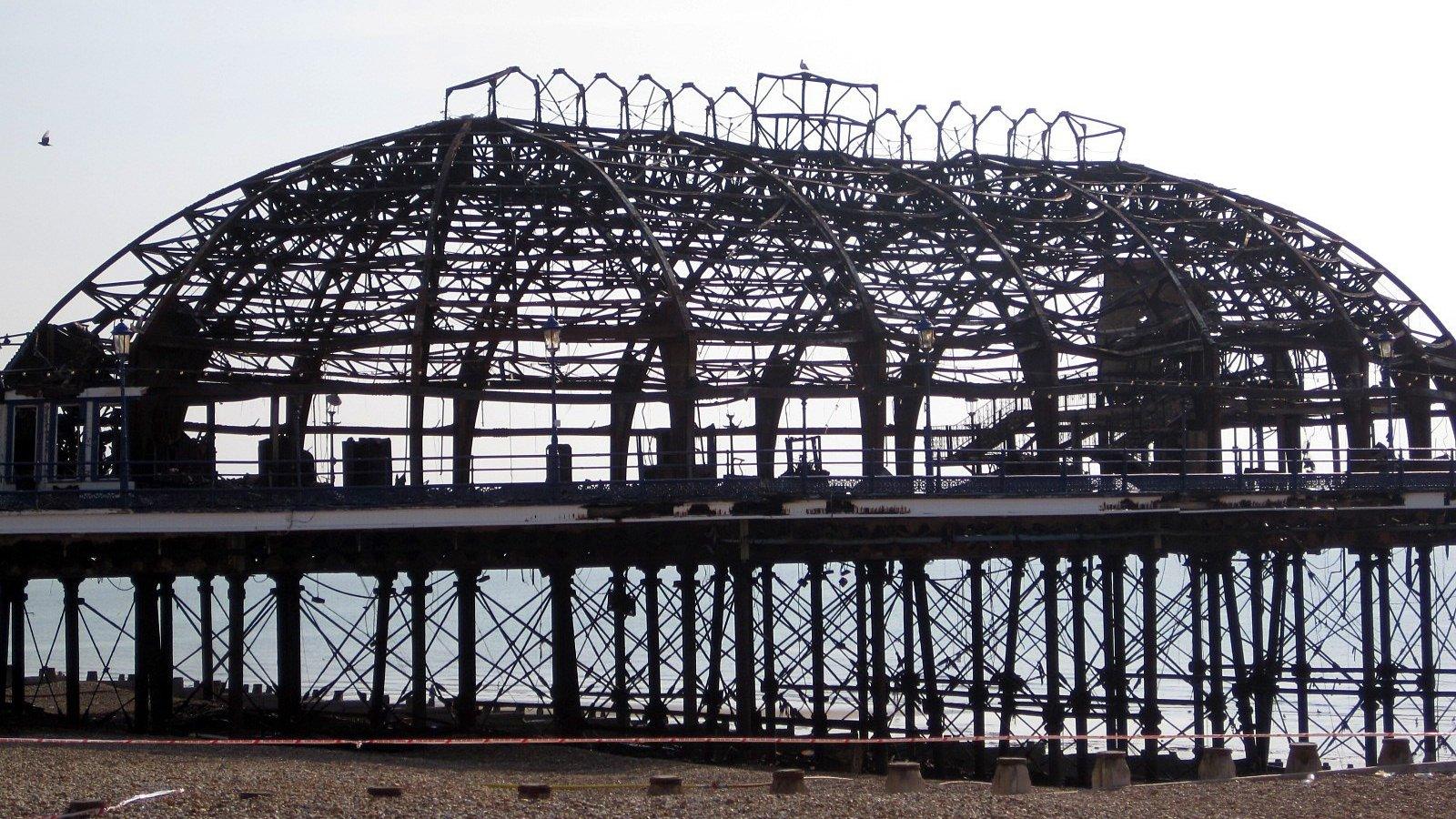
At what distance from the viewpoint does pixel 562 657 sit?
112 feet

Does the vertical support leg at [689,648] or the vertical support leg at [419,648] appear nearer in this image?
the vertical support leg at [419,648]

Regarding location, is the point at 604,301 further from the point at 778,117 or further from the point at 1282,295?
the point at 1282,295

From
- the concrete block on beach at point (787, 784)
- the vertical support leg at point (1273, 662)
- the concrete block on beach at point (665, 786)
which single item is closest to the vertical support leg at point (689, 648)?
the concrete block on beach at point (787, 784)

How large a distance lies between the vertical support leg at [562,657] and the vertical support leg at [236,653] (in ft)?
18.4

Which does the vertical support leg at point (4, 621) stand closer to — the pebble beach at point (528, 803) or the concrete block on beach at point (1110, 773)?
the pebble beach at point (528, 803)

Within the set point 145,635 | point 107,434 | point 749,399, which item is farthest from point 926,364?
point 107,434

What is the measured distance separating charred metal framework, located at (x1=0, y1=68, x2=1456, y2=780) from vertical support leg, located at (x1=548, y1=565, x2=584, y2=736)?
0.11 meters

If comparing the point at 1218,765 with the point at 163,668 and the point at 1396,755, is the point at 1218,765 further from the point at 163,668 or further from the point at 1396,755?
the point at 163,668

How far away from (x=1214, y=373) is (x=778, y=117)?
13357mm

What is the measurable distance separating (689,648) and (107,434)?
40.7 ft

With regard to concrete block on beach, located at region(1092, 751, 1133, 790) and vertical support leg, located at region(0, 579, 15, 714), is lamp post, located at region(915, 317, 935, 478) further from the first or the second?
vertical support leg, located at region(0, 579, 15, 714)

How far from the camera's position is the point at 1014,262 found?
134 ft

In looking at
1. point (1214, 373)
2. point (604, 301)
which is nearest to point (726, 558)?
point (604, 301)

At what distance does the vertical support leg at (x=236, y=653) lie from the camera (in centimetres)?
3042
